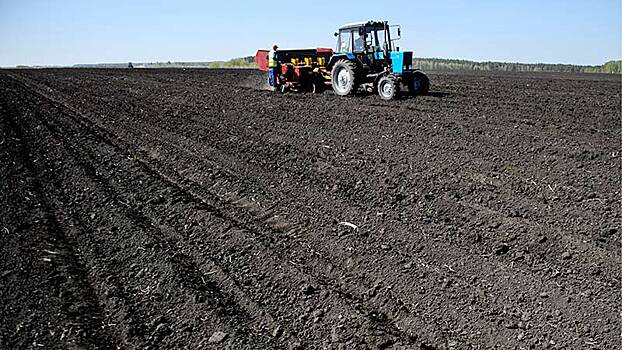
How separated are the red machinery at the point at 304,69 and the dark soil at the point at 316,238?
7.66 m

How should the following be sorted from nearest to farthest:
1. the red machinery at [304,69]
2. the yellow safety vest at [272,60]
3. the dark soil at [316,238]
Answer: the dark soil at [316,238], the red machinery at [304,69], the yellow safety vest at [272,60]

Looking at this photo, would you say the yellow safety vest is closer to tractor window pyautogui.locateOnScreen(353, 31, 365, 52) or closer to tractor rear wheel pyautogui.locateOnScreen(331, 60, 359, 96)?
tractor rear wheel pyautogui.locateOnScreen(331, 60, 359, 96)

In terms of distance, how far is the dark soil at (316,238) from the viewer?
4.07 metres

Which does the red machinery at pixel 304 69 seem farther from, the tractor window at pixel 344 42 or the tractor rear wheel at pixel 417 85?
the tractor rear wheel at pixel 417 85

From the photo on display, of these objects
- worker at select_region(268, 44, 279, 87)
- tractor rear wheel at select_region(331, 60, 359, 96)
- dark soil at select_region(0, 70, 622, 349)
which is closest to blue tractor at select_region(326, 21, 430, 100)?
tractor rear wheel at select_region(331, 60, 359, 96)

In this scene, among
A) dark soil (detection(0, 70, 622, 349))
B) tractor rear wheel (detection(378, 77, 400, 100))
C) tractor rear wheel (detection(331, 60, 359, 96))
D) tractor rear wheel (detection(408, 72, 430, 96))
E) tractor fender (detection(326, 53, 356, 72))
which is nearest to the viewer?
dark soil (detection(0, 70, 622, 349))

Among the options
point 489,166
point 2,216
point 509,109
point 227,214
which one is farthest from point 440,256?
point 509,109

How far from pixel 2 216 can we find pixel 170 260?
2280mm

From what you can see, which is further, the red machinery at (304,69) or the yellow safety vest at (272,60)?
the yellow safety vest at (272,60)

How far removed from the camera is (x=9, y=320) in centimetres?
412

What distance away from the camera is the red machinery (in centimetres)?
1794

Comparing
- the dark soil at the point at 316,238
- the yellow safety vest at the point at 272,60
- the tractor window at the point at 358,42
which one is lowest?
the dark soil at the point at 316,238

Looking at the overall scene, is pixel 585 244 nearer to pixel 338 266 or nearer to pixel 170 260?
pixel 338 266

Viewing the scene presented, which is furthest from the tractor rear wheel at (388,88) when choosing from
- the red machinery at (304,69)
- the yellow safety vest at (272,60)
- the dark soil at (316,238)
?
the yellow safety vest at (272,60)
